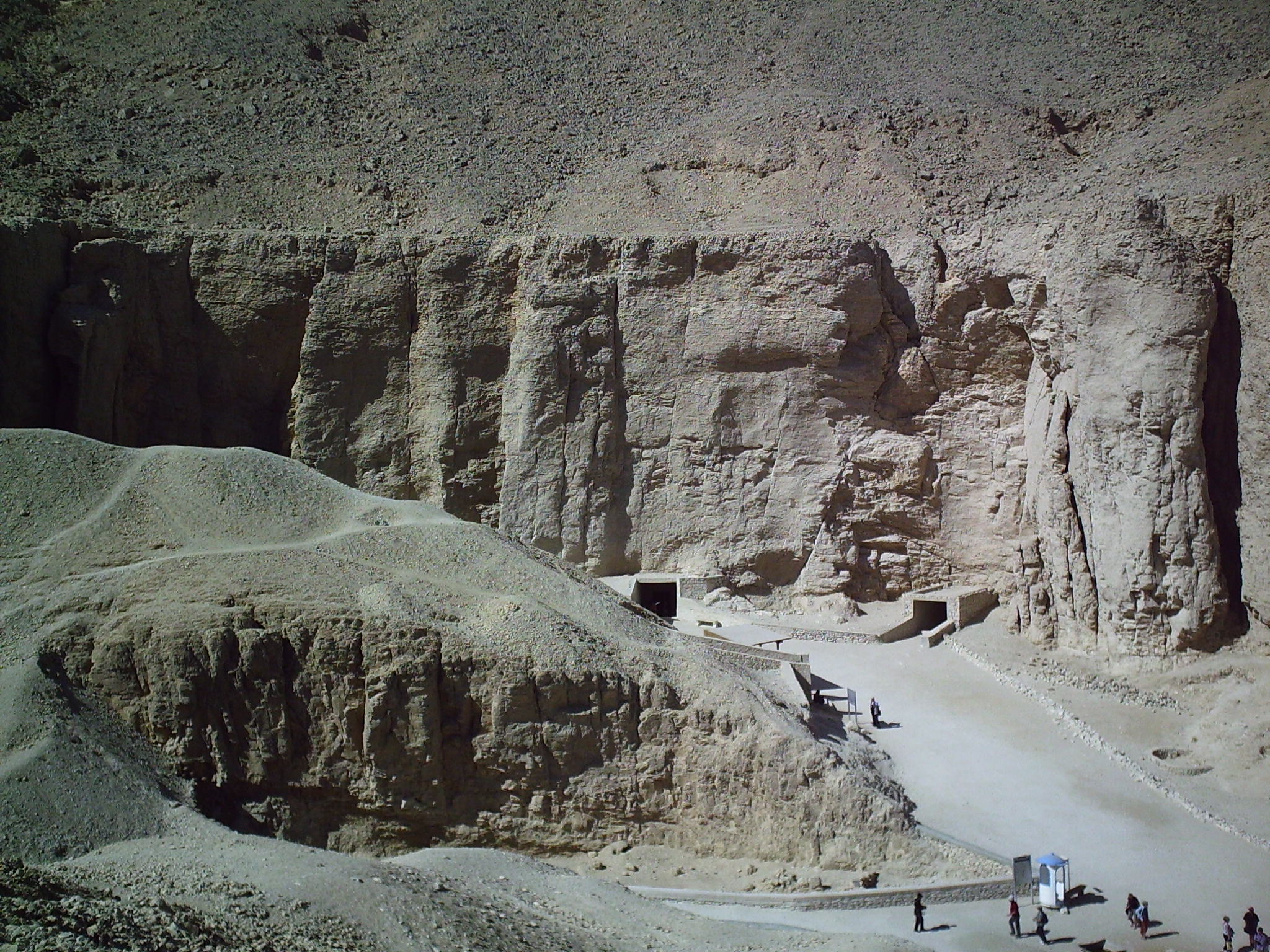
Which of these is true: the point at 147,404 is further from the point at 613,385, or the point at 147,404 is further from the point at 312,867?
the point at 312,867

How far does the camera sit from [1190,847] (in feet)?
58.4

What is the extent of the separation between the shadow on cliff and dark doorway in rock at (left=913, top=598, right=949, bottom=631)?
6.12m

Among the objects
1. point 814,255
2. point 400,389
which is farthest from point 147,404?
point 814,255

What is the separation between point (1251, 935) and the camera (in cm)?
1495

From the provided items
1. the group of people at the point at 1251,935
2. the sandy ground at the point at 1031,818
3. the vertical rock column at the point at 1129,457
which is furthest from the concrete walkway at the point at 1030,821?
the vertical rock column at the point at 1129,457

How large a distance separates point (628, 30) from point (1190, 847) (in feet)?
109

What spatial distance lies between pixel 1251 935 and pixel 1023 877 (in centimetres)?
275

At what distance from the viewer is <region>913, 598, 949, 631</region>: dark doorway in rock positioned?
28.5 meters

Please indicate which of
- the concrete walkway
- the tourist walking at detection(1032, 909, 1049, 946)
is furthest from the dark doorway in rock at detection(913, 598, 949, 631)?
the tourist walking at detection(1032, 909, 1049, 946)

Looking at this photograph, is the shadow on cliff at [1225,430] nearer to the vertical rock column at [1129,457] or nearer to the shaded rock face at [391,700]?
the vertical rock column at [1129,457]

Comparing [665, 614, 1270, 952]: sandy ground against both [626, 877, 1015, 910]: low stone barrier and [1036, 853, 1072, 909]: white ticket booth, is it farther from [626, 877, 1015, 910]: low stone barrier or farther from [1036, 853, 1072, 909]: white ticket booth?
[1036, 853, 1072, 909]: white ticket booth

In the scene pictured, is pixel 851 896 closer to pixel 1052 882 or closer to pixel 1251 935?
pixel 1052 882

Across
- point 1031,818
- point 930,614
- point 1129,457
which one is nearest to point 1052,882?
point 1031,818

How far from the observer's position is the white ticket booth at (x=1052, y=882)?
1605 cm
